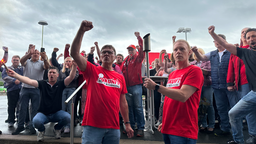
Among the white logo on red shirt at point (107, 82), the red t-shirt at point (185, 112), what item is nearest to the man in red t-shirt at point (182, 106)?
the red t-shirt at point (185, 112)

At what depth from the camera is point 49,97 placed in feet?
12.7

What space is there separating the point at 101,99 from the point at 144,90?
11.9 ft

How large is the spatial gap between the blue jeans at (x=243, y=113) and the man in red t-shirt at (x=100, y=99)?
2018 mm

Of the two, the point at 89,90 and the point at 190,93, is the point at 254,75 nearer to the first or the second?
the point at 190,93

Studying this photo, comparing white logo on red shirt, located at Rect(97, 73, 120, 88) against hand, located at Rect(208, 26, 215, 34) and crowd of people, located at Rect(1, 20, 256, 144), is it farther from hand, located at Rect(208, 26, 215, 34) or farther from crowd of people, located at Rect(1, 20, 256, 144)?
hand, located at Rect(208, 26, 215, 34)

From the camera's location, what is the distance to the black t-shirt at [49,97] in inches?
150

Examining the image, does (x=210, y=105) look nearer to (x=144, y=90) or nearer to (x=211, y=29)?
(x=144, y=90)

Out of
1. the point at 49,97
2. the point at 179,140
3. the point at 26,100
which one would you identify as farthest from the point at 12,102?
the point at 179,140

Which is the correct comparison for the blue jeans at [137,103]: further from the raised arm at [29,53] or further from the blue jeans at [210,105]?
the raised arm at [29,53]

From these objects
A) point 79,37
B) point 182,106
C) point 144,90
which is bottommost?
point 144,90

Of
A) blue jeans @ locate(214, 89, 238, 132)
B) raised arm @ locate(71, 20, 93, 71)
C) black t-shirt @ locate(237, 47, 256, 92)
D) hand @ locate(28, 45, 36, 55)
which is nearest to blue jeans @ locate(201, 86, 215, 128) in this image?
blue jeans @ locate(214, 89, 238, 132)

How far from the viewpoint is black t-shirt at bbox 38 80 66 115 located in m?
3.80

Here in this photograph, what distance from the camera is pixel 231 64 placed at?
3695mm

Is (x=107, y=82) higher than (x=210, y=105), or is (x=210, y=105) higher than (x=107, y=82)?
(x=107, y=82)
